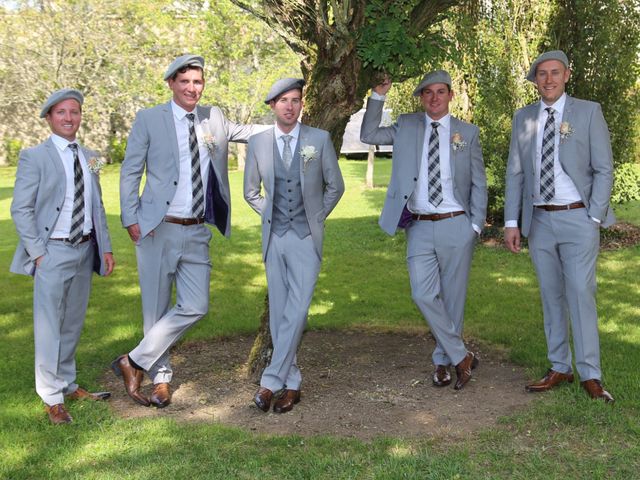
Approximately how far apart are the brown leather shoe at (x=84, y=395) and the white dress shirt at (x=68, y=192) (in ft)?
4.06

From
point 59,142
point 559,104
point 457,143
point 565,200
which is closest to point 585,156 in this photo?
point 565,200

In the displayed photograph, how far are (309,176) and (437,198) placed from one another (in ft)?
3.44

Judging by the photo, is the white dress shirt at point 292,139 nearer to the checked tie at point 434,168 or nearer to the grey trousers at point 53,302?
the checked tie at point 434,168

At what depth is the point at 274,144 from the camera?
19.9 ft

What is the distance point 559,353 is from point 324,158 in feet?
7.77

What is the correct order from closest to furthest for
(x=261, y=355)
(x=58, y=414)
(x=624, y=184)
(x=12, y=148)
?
(x=58, y=414), (x=261, y=355), (x=624, y=184), (x=12, y=148)

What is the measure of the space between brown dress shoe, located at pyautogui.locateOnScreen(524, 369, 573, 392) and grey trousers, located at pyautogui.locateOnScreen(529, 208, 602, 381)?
224 millimetres

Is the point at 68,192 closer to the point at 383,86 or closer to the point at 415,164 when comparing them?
the point at 383,86

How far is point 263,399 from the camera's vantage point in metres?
6.00

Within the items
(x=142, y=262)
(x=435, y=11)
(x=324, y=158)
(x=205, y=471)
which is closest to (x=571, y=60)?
(x=435, y=11)

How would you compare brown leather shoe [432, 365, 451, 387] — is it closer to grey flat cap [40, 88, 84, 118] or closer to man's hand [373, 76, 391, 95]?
man's hand [373, 76, 391, 95]

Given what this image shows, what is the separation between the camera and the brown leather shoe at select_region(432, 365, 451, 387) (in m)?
6.58

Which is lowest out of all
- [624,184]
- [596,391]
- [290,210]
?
[596,391]

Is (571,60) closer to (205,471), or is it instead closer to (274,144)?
(274,144)
